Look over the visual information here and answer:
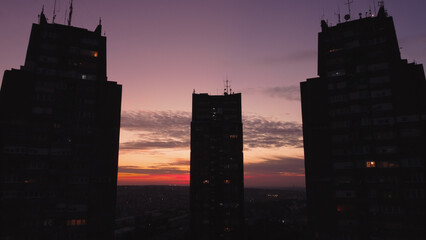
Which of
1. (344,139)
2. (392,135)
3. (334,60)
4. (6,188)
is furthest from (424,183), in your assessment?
(6,188)

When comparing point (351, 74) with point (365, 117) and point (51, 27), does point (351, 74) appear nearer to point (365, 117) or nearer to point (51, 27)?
point (365, 117)

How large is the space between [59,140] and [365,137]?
73.6m

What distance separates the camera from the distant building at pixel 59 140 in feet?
208

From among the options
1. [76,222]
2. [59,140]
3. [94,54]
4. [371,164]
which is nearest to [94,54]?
[94,54]

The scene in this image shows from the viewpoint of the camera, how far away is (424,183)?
62.1m

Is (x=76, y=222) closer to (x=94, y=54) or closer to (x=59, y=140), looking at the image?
(x=59, y=140)

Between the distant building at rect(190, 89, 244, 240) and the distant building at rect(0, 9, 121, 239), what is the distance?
5260 centimetres

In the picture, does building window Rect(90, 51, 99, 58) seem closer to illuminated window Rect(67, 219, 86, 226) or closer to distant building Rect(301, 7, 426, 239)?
illuminated window Rect(67, 219, 86, 226)

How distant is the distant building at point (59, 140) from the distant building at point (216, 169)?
52.6 m

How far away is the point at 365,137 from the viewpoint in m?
69.8

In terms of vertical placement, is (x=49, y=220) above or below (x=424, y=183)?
below

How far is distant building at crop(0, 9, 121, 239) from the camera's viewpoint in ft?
208

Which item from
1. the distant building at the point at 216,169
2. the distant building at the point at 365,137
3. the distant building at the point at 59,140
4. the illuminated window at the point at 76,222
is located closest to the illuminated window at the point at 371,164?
the distant building at the point at 365,137

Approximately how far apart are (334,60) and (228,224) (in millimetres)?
75586
